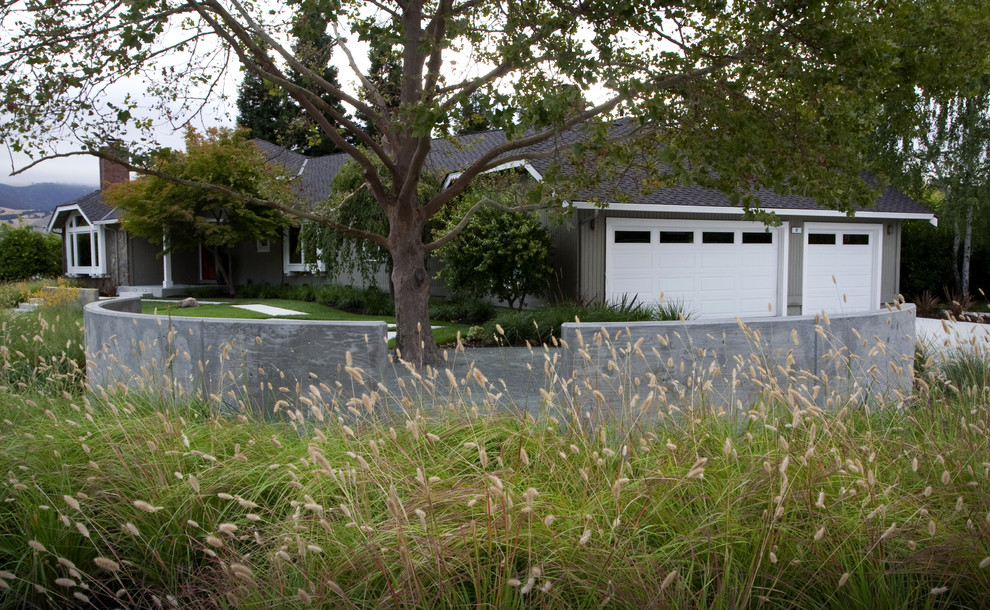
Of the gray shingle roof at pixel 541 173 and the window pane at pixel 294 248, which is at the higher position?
the gray shingle roof at pixel 541 173

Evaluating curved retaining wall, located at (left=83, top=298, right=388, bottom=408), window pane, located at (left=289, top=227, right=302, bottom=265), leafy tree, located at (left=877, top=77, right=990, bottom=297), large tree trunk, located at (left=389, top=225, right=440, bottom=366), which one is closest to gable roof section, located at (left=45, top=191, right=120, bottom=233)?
window pane, located at (left=289, top=227, right=302, bottom=265)

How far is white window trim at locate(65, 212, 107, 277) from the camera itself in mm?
26266

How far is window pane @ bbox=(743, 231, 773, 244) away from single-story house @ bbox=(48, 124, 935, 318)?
2 centimetres

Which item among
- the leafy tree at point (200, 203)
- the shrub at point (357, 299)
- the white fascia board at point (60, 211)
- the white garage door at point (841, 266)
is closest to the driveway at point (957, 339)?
the white garage door at point (841, 266)

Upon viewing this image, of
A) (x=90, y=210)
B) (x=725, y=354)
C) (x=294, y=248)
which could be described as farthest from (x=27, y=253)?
(x=725, y=354)

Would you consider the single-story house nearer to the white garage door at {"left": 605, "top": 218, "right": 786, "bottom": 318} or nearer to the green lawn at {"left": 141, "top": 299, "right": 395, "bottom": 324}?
the white garage door at {"left": 605, "top": 218, "right": 786, "bottom": 318}

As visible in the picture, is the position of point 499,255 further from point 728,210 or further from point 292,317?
point 728,210

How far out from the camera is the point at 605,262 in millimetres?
15359

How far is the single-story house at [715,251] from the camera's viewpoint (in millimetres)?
15273

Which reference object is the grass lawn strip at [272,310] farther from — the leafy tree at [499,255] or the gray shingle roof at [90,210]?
the gray shingle roof at [90,210]

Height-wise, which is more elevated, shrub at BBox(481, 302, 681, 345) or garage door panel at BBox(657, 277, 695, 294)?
garage door panel at BBox(657, 277, 695, 294)

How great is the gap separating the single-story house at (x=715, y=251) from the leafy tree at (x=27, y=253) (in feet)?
41.5

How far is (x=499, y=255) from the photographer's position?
14297mm

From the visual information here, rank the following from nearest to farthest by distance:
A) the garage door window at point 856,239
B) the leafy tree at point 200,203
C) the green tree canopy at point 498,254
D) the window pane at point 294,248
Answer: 1. the green tree canopy at point 498,254
2. the garage door window at point 856,239
3. the leafy tree at point 200,203
4. the window pane at point 294,248
